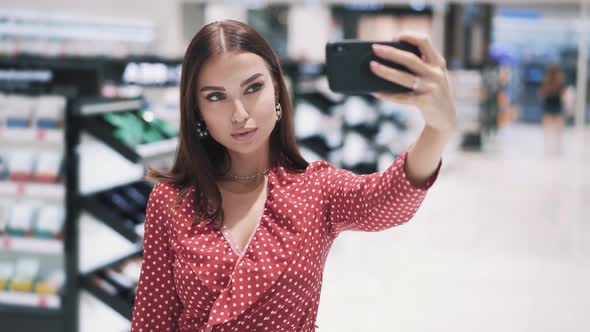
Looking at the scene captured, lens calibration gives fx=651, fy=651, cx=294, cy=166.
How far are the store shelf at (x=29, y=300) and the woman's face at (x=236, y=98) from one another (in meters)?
2.21

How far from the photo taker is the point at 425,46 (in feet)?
3.21

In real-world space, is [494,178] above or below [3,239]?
below

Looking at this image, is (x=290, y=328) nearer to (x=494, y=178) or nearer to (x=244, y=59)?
(x=244, y=59)

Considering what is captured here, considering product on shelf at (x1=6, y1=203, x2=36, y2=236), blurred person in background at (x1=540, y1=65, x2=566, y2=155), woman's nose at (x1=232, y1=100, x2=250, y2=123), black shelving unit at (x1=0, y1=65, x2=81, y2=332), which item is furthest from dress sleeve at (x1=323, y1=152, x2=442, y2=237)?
blurred person in background at (x1=540, y1=65, x2=566, y2=155)

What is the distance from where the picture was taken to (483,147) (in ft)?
44.1

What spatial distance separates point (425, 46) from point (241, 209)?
2.08 feet

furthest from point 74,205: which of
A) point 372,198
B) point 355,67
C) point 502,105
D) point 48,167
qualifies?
point 502,105

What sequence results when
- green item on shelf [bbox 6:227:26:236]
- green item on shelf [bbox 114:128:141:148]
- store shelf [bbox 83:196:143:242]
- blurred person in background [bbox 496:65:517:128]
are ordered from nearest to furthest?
store shelf [bbox 83:196:143:242] → green item on shelf [bbox 114:128:141:148] → green item on shelf [bbox 6:227:26:236] → blurred person in background [bbox 496:65:517:128]

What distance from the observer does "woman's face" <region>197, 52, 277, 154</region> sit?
1.33m

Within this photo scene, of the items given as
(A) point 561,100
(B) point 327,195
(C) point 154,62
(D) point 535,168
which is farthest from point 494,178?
(B) point 327,195

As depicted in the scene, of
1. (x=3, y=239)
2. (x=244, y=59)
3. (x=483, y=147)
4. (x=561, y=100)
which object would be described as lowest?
(x=483, y=147)

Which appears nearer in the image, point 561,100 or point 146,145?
point 146,145

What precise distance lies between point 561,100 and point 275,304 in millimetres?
12369

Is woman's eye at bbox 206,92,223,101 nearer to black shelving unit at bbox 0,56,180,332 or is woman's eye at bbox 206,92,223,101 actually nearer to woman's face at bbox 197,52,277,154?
woman's face at bbox 197,52,277,154
